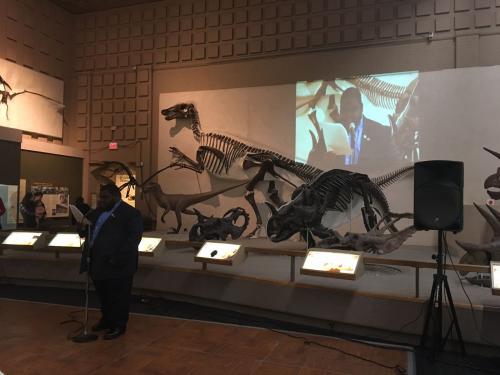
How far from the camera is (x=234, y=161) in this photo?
11.1 meters

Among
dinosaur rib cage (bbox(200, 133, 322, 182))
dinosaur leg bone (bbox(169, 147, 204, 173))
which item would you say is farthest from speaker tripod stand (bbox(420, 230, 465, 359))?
dinosaur leg bone (bbox(169, 147, 204, 173))

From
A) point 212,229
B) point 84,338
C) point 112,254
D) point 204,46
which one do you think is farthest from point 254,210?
point 84,338

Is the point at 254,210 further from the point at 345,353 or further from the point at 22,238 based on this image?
the point at 345,353

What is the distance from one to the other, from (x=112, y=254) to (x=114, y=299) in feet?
1.53

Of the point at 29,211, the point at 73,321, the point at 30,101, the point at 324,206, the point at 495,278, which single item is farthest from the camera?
the point at 30,101

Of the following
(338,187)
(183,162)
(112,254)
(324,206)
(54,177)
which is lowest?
(112,254)

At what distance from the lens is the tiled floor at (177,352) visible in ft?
10.9

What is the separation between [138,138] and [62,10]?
4.54m

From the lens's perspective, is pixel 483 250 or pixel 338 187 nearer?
pixel 483 250

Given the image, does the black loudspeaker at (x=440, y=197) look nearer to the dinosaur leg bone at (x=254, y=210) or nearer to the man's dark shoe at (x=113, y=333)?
the man's dark shoe at (x=113, y=333)

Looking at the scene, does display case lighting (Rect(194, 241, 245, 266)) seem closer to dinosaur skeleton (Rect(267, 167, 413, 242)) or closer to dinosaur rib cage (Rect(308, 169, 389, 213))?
dinosaur skeleton (Rect(267, 167, 413, 242))

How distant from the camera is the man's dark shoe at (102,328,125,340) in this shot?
13.1ft

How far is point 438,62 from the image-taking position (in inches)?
372

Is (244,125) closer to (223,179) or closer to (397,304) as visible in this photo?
(223,179)
